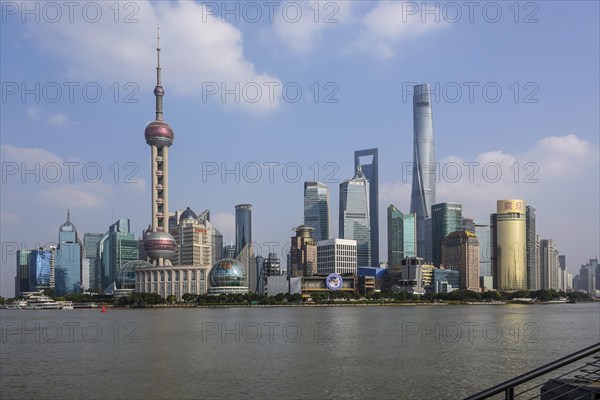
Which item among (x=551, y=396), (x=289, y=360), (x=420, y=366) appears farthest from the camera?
(x=289, y=360)

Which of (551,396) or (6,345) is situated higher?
(551,396)

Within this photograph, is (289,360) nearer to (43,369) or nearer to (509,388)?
(43,369)

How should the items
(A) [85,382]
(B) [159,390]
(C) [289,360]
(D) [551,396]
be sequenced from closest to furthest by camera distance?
(D) [551,396] < (B) [159,390] < (A) [85,382] < (C) [289,360]

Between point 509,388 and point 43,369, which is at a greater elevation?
point 509,388

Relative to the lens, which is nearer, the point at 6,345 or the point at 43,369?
the point at 43,369

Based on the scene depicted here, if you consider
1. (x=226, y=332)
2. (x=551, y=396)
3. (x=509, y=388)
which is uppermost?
(x=509, y=388)

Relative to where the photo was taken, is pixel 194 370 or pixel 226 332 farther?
A: pixel 226 332

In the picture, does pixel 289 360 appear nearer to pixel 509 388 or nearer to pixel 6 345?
pixel 6 345

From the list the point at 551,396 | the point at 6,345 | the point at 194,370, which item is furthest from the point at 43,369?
the point at 551,396

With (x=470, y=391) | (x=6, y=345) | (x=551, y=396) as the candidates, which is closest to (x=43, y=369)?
(x=6, y=345)
